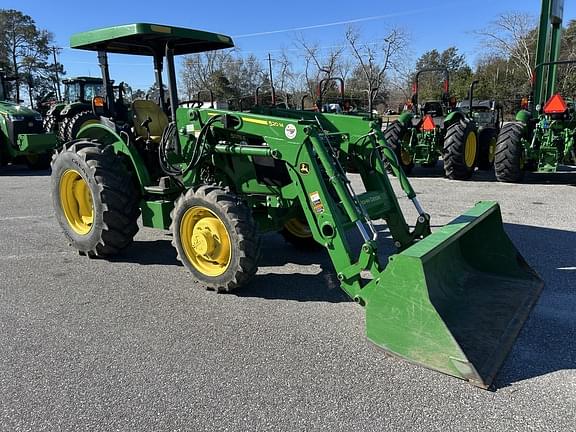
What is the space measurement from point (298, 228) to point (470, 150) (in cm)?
675

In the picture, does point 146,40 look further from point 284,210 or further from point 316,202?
→ point 316,202

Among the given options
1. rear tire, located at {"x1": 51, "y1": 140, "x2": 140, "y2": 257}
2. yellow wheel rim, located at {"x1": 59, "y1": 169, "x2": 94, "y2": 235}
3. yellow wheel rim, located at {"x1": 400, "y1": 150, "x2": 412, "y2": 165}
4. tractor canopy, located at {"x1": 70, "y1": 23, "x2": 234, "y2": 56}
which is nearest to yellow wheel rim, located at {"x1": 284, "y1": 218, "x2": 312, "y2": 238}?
rear tire, located at {"x1": 51, "y1": 140, "x2": 140, "y2": 257}

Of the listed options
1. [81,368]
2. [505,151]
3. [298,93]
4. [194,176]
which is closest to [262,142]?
[194,176]

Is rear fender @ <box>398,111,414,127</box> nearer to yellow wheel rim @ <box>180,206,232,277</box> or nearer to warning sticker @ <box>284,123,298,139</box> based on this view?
warning sticker @ <box>284,123,298,139</box>

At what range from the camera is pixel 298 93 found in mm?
33719

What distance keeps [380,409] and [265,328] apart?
122 centimetres

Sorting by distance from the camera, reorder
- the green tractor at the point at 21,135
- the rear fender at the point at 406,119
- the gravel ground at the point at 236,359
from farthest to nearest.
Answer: the green tractor at the point at 21,135, the rear fender at the point at 406,119, the gravel ground at the point at 236,359

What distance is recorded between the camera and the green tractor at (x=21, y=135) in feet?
42.3

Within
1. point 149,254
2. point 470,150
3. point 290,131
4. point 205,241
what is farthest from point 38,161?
point 290,131

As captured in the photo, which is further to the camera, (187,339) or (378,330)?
(187,339)

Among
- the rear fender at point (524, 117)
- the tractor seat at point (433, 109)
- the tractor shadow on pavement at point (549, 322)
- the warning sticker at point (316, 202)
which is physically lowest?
the tractor shadow on pavement at point (549, 322)

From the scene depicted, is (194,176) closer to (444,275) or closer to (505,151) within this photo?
(444,275)

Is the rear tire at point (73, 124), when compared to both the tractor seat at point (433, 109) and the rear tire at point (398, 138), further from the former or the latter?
the tractor seat at point (433, 109)

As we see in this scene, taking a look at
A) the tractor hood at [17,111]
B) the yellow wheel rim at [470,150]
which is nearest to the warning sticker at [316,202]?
the yellow wheel rim at [470,150]
